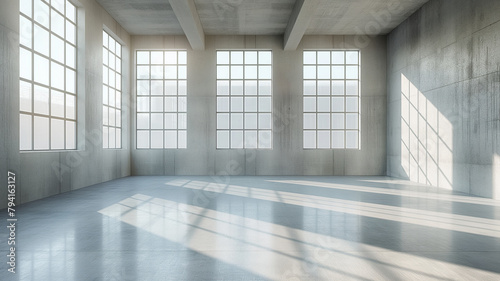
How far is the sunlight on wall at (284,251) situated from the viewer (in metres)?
5.38

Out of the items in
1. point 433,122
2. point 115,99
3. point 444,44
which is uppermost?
point 444,44

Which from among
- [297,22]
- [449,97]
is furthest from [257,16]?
[449,97]

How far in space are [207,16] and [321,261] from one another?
18.1 meters

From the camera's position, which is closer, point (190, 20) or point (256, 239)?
point (256, 239)

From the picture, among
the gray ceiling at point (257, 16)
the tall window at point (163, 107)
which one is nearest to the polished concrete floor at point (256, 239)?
the gray ceiling at point (257, 16)

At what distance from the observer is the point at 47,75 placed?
46.5ft

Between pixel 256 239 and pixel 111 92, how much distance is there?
17497mm

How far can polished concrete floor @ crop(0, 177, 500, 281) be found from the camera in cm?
546

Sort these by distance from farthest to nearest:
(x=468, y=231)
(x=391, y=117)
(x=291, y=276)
→ (x=391, y=117), (x=468, y=231), (x=291, y=276)

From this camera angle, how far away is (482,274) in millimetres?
5355

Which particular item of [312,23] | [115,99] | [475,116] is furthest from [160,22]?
[475,116]

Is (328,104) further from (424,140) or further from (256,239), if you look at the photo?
(256,239)

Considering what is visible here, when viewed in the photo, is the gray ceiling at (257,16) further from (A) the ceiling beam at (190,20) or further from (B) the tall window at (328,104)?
(B) the tall window at (328,104)

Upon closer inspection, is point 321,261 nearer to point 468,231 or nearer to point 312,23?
point 468,231
